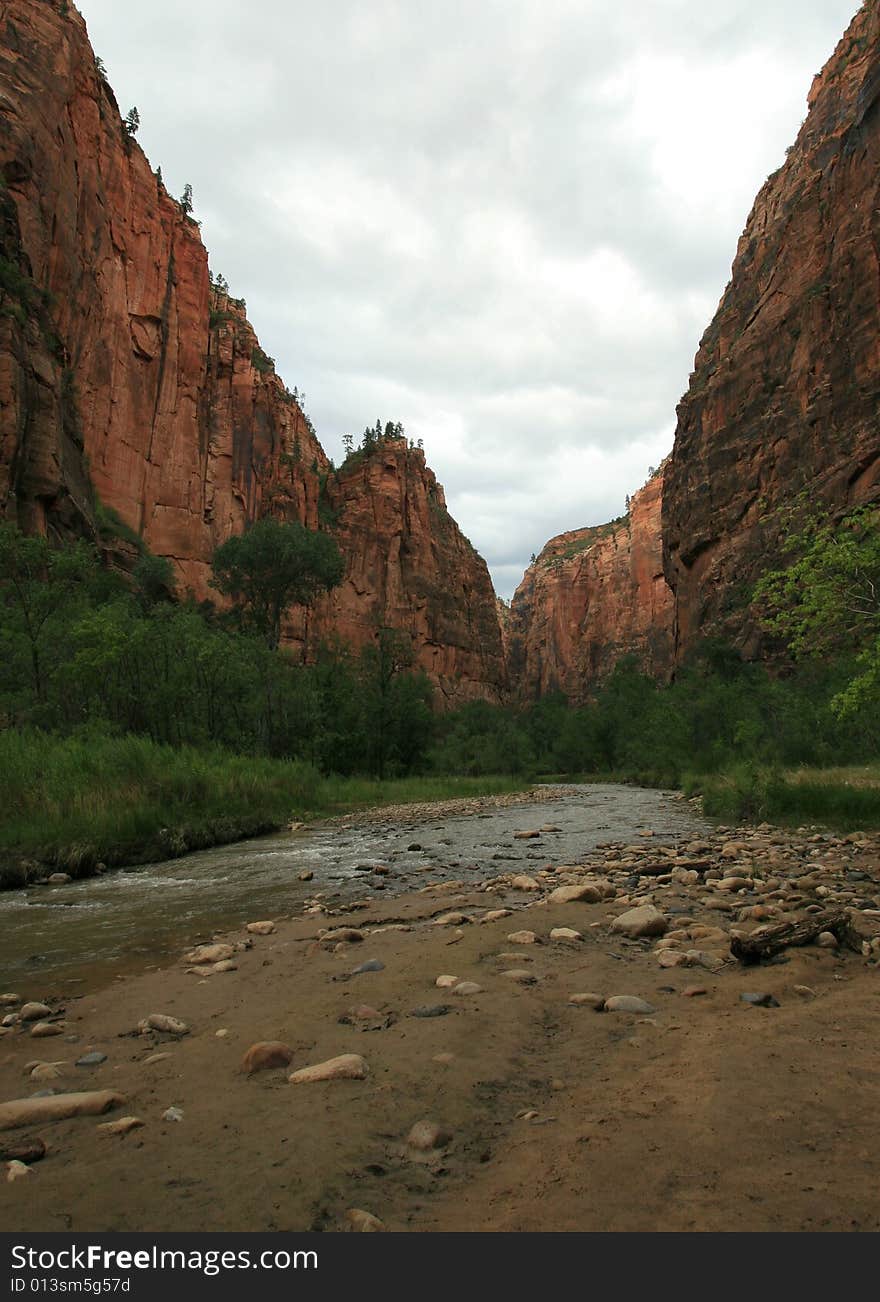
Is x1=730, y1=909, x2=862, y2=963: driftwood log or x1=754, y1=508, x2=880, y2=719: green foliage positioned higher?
x1=754, y1=508, x2=880, y2=719: green foliage

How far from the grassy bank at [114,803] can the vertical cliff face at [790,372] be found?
28146 mm

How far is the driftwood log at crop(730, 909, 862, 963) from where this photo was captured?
4020 mm

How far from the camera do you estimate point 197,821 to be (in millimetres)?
12930

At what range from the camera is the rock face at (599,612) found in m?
111

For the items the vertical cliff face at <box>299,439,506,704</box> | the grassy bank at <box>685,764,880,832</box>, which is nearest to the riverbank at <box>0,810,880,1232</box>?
the grassy bank at <box>685,764,880,832</box>

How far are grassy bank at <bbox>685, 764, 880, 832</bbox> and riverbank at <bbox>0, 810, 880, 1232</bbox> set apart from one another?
677 centimetres

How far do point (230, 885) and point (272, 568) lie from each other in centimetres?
4161

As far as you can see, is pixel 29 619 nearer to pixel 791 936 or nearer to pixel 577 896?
pixel 577 896

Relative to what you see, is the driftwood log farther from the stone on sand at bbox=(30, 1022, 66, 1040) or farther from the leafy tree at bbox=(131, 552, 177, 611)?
the leafy tree at bbox=(131, 552, 177, 611)

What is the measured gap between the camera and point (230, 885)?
27.5 ft

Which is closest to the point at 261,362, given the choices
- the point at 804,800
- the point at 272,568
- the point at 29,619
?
the point at 272,568
